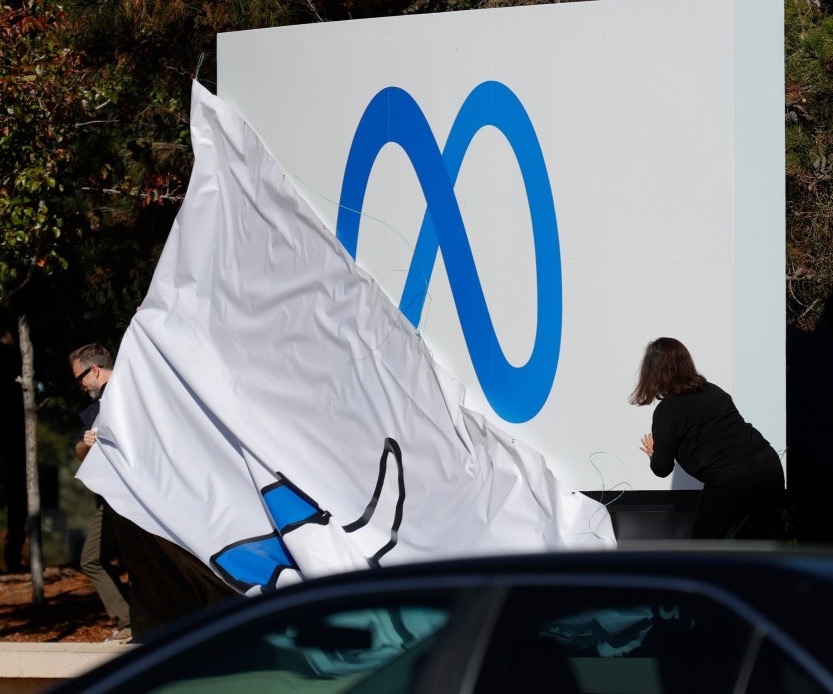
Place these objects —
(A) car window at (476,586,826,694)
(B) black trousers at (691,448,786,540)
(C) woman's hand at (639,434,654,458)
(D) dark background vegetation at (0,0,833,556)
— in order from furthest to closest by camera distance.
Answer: (D) dark background vegetation at (0,0,833,556) < (C) woman's hand at (639,434,654,458) < (B) black trousers at (691,448,786,540) < (A) car window at (476,586,826,694)

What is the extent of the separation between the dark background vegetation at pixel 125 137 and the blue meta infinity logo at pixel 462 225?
7.35 ft

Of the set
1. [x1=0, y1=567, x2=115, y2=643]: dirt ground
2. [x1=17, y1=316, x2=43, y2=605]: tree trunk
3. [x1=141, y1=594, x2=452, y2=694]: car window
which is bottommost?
[x1=0, y1=567, x2=115, y2=643]: dirt ground

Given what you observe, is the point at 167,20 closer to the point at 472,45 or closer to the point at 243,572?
the point at 472,45

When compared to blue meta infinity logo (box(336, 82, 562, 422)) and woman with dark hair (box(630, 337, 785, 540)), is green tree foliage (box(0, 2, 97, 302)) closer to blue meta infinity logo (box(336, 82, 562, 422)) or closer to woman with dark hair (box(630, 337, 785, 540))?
→ blue meta infinity logo (box(336, 82, 562, 422))

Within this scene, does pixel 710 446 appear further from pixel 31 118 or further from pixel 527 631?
pixel 31 118

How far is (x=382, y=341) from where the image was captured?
21.6 feet

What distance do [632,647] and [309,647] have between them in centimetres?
68

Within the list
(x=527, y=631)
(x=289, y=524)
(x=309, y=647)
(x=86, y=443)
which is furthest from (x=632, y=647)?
(x=86, y=443)

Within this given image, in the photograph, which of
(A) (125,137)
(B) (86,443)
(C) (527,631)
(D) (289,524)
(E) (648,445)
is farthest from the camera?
(A) (125,137)

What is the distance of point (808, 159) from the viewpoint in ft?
34.2

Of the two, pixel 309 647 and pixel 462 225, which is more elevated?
pixel 462 225

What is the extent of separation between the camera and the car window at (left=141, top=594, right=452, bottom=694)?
95.7 inches

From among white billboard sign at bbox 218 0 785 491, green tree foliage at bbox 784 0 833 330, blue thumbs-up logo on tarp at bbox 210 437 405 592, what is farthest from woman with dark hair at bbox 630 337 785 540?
green tree foliage at bbox 784 0 833 330

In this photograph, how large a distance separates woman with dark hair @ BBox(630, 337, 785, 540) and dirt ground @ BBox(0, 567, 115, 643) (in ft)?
17.1
